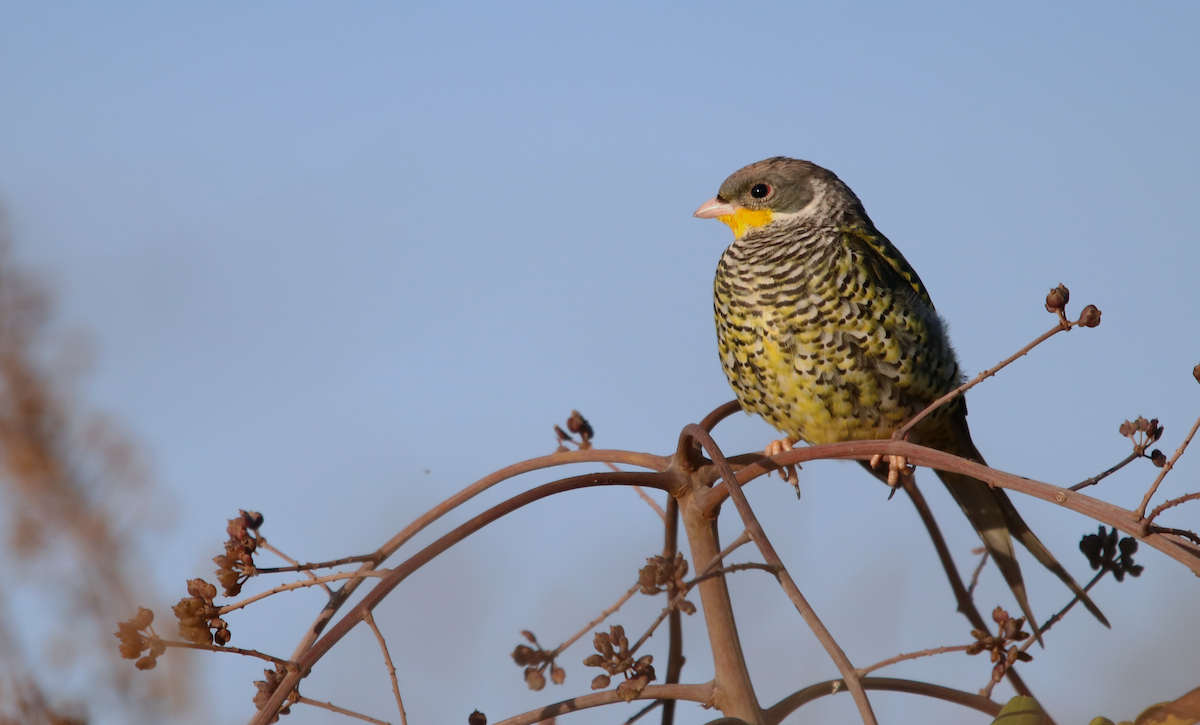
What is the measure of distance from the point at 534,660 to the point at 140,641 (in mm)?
661

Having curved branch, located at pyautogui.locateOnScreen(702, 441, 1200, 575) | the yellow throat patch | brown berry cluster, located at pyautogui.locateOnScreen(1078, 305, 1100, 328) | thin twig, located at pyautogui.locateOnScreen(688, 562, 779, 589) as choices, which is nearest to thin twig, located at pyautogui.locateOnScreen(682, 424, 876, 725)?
thin twig, located at pyautogui.locateOnScreen(688, 562, 779, 589)

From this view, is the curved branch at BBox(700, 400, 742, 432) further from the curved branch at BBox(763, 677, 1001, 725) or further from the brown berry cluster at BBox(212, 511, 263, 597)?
the brown berry cluster at BBox(212, 511, 263, 597)

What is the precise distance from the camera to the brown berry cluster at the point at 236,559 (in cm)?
178

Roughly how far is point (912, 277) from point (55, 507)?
2505 mm

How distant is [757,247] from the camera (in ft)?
11.3

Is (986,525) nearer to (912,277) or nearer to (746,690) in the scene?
(912,277)

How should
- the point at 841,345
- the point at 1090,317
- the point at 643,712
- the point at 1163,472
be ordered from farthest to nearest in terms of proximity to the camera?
the point at 841,345 < the point at 643,712 < the point at 1090,317 < the point at 1163,472

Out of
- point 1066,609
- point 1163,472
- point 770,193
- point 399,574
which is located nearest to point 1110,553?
point 1066,609

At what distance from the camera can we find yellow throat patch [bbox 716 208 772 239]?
3641 mm

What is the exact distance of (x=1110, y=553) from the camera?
2.06m

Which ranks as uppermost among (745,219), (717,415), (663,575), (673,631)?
(745,219)

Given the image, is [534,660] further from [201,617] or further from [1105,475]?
[1105,475]

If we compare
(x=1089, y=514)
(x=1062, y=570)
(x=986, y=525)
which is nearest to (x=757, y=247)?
(x=986, y=525)

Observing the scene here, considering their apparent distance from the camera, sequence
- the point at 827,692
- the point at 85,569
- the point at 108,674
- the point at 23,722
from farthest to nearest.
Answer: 1. the point at 85,569
2. the point at 108,674
3. the point at 827,692
4. the point at 23,722
